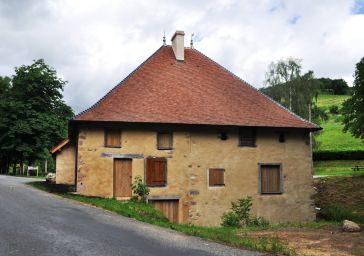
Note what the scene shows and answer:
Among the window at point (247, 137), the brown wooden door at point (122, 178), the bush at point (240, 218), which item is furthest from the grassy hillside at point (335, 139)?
the brown wooden door at point (122, 178)

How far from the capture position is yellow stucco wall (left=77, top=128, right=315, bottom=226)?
20750 mm

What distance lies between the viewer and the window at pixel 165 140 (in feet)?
71.1

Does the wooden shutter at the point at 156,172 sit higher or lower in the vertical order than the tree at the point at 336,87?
lower

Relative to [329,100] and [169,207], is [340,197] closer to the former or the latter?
[169,207]

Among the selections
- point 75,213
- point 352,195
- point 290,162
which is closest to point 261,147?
point 290,162

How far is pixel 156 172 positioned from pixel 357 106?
12.0 meters

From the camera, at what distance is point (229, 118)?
22281mm

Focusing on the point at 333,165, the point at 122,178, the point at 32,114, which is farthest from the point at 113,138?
the point at 333,165

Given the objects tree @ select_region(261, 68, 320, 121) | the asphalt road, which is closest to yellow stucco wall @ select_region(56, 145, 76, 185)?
the asphalt road

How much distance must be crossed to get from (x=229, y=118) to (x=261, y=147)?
246 cm

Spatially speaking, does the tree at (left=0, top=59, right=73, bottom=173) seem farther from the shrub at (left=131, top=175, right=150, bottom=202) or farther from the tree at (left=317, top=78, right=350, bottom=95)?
the tree at (left=317, top=78, right=350, bottom=95)

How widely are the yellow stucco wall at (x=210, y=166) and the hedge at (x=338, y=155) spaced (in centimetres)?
1945

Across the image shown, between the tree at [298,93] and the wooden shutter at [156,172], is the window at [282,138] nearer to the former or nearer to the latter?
the wooden shutter at [156,172]

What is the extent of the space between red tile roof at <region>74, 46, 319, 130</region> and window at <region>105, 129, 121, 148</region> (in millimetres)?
894
